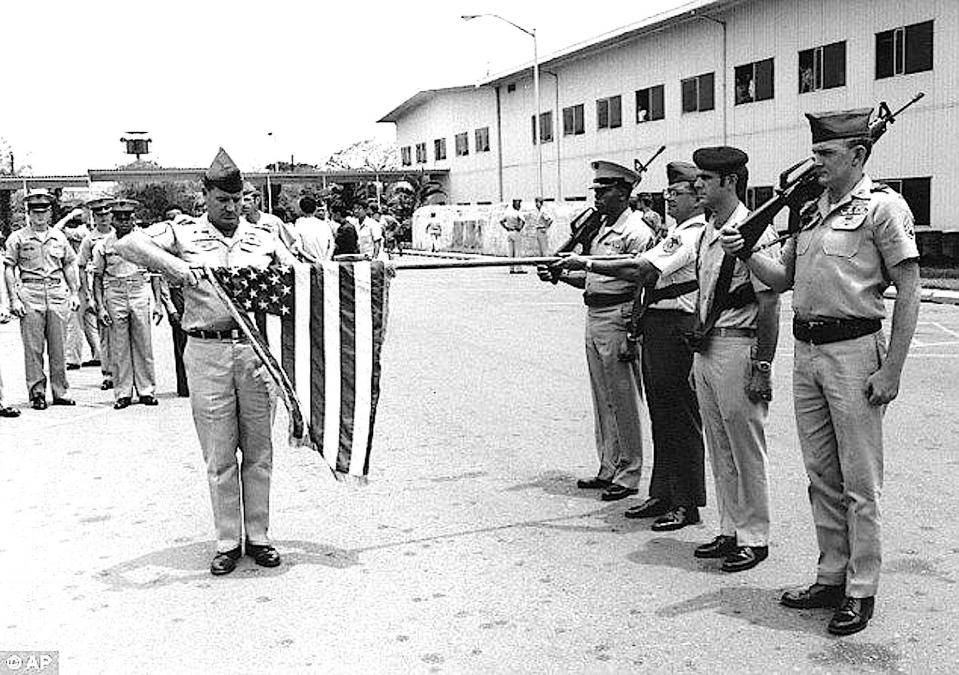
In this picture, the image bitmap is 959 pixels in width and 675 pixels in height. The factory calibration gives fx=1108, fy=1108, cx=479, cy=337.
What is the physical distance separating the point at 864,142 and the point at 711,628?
216 cm

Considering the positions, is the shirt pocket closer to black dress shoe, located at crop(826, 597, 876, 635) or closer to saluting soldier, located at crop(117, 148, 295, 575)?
black dress shoe, located at crop(826, 597, 876, 635)

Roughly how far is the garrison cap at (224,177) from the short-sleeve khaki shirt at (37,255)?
6.20 metres

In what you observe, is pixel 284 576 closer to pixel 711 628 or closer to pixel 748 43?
pixel 711 628

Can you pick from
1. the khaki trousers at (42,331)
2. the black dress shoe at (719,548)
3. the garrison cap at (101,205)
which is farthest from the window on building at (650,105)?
the black dress shoe at (719,548)

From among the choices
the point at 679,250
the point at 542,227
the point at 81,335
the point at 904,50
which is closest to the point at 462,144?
the point at 542,227

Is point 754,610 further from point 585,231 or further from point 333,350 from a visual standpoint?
point 585,231

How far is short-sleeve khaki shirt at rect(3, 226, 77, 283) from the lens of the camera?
11.3 metres

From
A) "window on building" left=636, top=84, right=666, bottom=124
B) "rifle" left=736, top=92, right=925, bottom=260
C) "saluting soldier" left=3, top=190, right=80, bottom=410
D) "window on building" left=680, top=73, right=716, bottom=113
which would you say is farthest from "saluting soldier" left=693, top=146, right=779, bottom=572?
"window on building" left=636, top=84, right=666, bottom=124

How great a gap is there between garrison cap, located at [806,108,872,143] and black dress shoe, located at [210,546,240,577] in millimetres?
3575

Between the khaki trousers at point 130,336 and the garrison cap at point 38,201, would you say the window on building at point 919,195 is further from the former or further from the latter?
the garrison cap at point 38,201

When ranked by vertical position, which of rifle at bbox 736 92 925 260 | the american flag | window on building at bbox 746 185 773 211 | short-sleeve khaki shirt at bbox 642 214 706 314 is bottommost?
the american flag

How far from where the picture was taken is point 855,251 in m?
4.64

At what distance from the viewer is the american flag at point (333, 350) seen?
19.2ft

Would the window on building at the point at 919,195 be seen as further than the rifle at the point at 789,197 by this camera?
Yes
